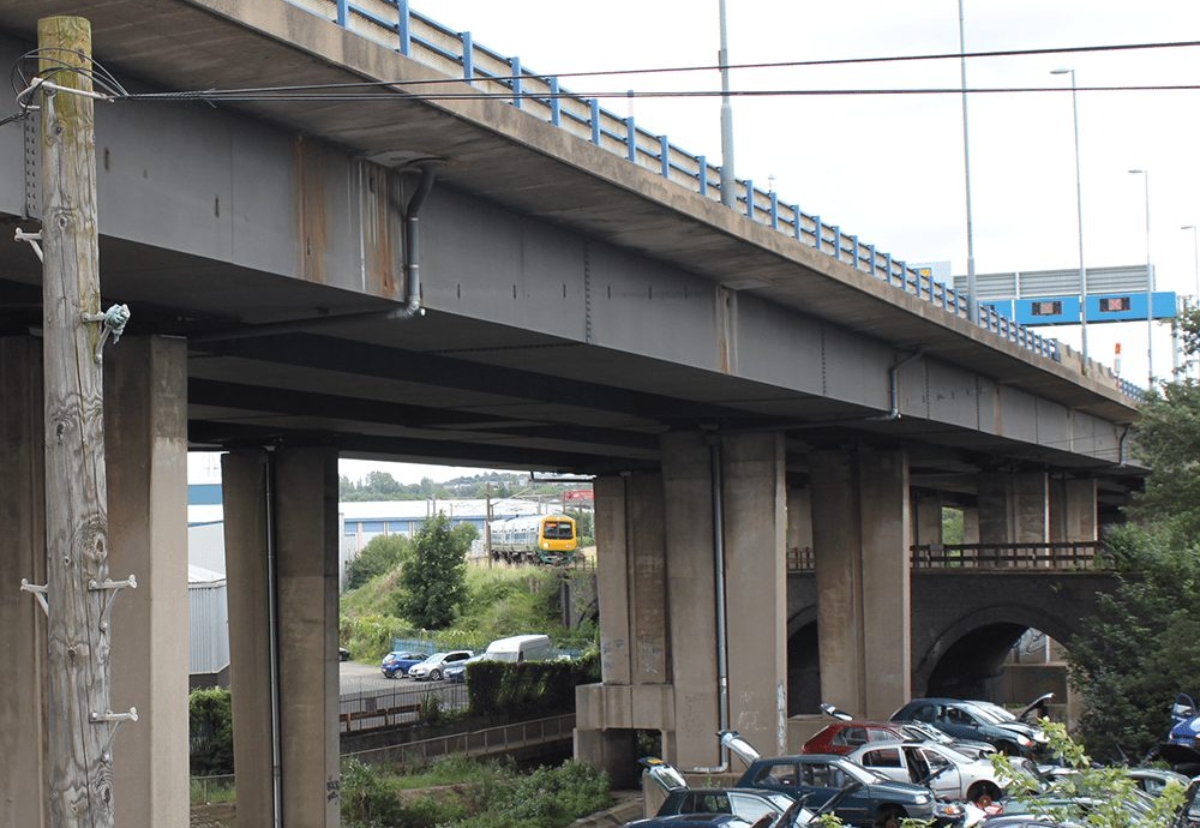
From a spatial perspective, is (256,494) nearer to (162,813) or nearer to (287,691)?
(287,691)

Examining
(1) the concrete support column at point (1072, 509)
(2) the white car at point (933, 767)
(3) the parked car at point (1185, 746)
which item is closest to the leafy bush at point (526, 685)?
(1) the concrete support column at point (1072, 509)

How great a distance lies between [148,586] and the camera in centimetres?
1611

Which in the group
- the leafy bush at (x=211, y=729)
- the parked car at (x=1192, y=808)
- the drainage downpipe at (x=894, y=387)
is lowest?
the leafy bush at (x=211, y=729)

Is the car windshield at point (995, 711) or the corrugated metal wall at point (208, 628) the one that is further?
the corrugated metal wall at point (208, 628)

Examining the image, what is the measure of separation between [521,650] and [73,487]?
2521 inches

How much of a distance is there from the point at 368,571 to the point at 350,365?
3670 inches

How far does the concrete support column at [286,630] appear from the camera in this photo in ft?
103

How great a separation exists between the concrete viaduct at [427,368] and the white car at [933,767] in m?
6.55

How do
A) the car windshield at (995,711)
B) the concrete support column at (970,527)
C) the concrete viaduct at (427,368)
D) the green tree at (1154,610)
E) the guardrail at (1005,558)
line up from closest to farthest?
1. the concrete viaduct at (427,368)
2. the car windshield at (995,711)
3. the green tree at (1154,610)
4. the guardrail at (1005,558)
5. the concrete support column at (970,527)

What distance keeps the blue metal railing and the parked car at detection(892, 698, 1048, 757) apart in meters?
8.96

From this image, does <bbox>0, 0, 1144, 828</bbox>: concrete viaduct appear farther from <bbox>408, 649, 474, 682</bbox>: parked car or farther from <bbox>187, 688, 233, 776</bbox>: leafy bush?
<bbox>408, 649, 474, 682</bbox>: parked car

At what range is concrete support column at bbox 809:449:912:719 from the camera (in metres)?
44.3

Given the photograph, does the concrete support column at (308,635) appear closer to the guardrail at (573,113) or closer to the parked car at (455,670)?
the guardrail at (573,113)

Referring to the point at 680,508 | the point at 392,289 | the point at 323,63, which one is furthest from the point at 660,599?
the point at 323,63
